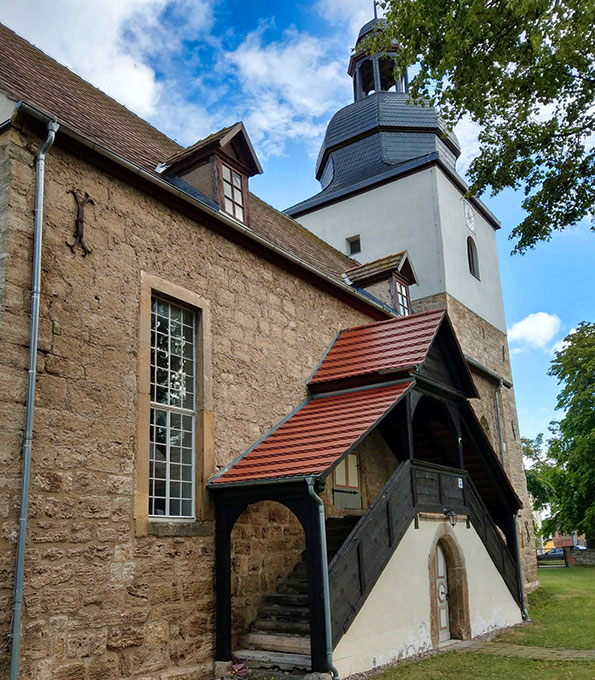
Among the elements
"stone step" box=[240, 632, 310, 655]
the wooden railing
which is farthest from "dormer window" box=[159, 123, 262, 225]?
"stone step" box=[240, 632, 310, 655]

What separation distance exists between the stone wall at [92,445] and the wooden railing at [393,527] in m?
1.56

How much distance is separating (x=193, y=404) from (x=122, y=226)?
236 centimetres

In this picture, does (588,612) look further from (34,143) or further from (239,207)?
(34,143)

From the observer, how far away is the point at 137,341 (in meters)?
8.01

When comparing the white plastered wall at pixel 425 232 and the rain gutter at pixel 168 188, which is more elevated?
the white plastered wall at pixel 425 232

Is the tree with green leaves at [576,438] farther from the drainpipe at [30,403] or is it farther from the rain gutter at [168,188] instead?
the drainpipe at [30,403]

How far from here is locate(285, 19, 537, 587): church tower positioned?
2023 centimetres

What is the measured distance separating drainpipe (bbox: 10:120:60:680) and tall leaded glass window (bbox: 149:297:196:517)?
1919mm

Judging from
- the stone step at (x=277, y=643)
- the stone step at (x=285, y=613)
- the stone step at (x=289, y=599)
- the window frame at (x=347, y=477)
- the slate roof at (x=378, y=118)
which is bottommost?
the stone step at (x=277, y=643)

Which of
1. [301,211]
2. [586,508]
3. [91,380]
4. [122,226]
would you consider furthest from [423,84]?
[586,508]

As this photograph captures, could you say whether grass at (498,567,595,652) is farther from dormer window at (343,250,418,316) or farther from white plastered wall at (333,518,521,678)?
dormer window at (343,250,418,316)

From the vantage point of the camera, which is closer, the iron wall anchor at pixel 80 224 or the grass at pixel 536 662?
the iron wall anchor at pixel 80 224

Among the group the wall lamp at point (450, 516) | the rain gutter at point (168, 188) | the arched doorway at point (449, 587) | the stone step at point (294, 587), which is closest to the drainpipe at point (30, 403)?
the rain gutter at point (168, 188)

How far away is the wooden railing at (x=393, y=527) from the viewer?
314 inches
